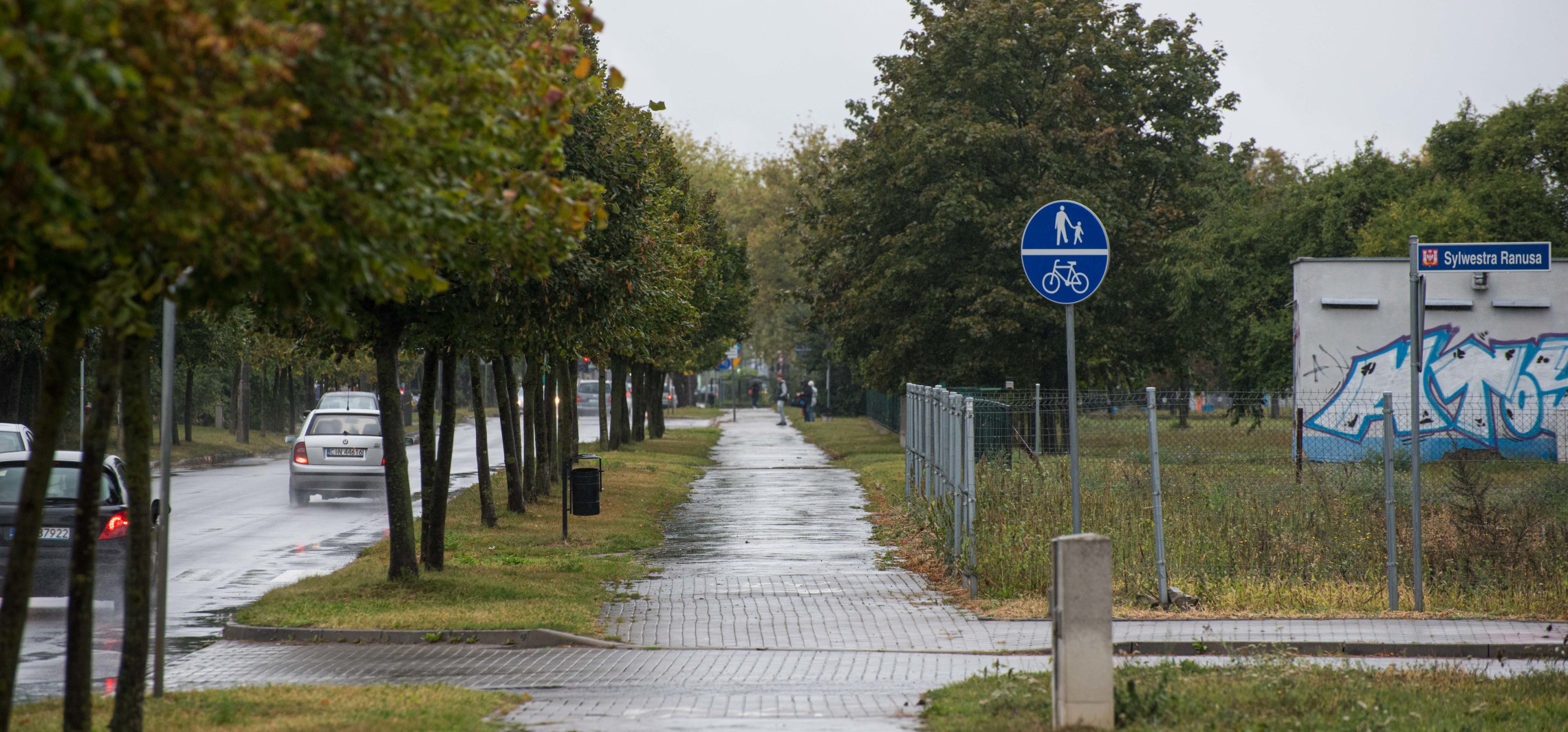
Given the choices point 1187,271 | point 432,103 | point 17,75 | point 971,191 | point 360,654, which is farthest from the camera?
point 1187,271

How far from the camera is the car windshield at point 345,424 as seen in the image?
23922mm

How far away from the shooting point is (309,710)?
738 cm

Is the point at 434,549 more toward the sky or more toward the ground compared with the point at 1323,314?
more toward the ground

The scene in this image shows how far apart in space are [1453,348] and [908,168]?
13.1 metres

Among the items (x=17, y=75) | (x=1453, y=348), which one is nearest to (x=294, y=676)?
(x=17, y=75)

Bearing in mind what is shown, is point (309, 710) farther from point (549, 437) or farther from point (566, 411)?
point (566, 411)

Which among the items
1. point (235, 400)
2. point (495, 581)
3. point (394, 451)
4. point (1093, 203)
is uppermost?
point (1093, 203)

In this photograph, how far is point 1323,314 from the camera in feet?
75.1

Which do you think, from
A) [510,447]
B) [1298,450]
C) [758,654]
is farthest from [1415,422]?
[510,447]

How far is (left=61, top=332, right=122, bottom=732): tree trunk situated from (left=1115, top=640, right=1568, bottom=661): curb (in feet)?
21.2

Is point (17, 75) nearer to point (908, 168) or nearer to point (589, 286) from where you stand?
point (589, 286)

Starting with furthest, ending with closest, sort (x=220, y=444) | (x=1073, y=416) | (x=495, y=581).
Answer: (x=220, y=444), (x=495, y=581), (x=1073, y=416)

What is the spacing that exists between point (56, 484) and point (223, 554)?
4525 millimetres

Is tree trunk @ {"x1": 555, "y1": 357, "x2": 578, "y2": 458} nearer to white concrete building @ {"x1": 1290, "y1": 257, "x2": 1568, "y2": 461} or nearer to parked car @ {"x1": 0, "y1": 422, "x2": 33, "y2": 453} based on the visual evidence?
parked car @ {"x1": 0, "y1": 422, "x2": 33, "y2": 453}
